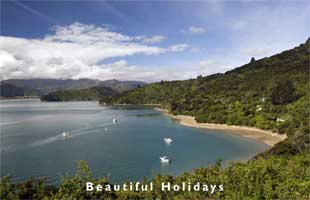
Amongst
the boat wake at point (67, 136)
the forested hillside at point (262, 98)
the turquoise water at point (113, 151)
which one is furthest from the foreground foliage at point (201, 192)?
the boat wake at point (67, 136)

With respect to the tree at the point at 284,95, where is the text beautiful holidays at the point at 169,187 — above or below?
below

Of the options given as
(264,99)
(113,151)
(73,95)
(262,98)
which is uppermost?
(73,95)

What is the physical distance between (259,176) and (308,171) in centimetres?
276

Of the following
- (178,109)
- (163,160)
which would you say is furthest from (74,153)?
(178,109)

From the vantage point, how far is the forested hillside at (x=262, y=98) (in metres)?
36.8

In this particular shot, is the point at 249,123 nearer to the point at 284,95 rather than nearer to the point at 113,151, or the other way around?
the point at 284,95

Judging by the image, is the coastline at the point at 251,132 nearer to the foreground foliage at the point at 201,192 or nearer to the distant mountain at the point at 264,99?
the distant mountain at the point at 264,99

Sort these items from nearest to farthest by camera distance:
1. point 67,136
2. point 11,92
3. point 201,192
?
point 201,192 < point 67,136 < point 11,92

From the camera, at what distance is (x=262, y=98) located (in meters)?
48.6


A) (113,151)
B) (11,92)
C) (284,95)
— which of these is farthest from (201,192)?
(11,92)

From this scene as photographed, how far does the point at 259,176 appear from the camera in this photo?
7.53m

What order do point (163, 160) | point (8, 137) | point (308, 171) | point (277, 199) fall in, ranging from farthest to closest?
1. point (8, 137)
2. point (163, 160)
3. point (308, 171)
4. point (277, 199)

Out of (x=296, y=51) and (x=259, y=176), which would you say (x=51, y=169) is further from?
(x=296, y=51)

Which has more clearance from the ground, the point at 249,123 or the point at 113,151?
the point at 249,123
